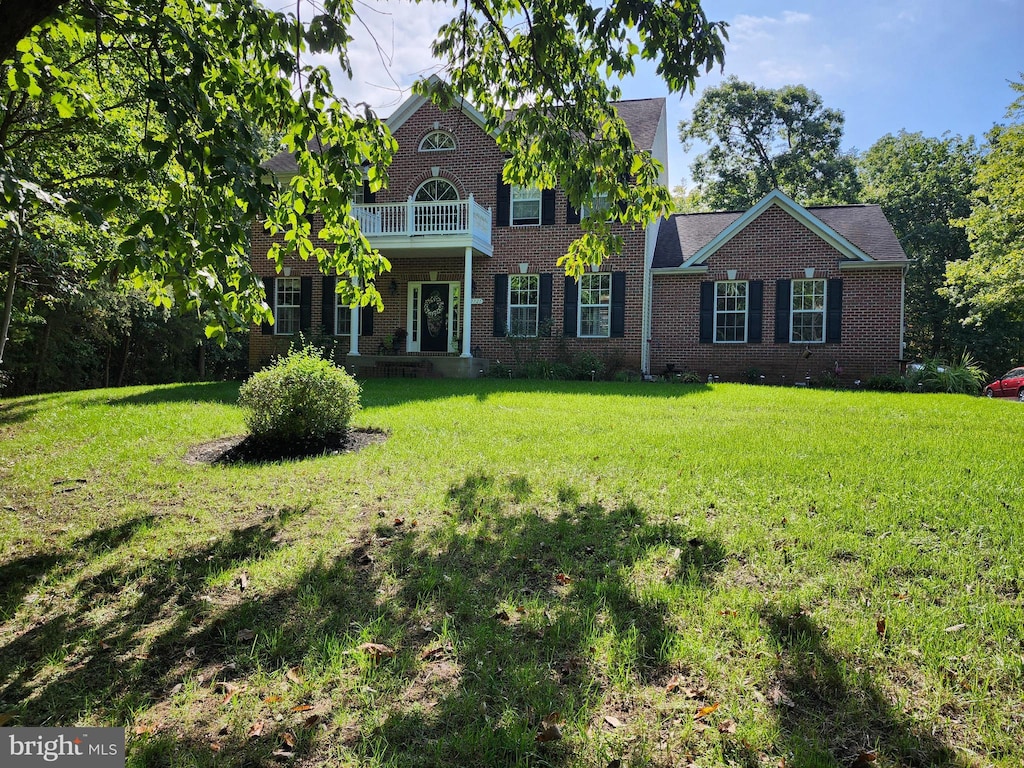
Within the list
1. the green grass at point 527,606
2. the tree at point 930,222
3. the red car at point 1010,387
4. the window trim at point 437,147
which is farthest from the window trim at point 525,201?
the tree at point 930,222

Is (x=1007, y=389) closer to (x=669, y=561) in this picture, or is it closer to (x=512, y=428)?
(x=512, y=428)

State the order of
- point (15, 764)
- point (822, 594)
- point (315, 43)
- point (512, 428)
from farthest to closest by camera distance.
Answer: point (512, 428) → point (315, 43) → point (822, 594) → point (15, 764)

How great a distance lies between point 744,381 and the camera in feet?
52.4

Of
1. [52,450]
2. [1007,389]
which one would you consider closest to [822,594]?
[52,450]

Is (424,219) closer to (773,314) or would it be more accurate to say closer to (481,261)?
(481,261)

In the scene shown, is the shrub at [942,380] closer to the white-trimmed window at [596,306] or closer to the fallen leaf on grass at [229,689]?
the white-trimmed window at [596,306]

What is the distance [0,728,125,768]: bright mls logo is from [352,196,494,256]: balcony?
47.4ft

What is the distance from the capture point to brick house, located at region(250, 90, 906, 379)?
15594mm

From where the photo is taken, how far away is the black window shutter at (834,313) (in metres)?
15.5

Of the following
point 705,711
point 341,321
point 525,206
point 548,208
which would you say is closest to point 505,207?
point 525,206

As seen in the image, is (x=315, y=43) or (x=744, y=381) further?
(x=744, y=381)

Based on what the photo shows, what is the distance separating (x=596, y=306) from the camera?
54.4ft

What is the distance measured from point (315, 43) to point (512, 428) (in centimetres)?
464

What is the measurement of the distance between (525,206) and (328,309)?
22.6 ft
